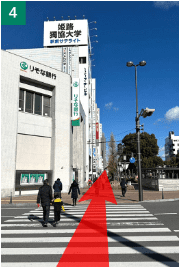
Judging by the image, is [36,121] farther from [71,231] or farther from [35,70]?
[71,231]

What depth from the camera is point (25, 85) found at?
2400 centimetres

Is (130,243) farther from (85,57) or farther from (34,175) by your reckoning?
(85,57)

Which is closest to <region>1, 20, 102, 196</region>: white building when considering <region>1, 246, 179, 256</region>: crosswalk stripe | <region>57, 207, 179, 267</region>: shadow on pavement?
<region>1, 246, 179, 256</region>: crosswalk stripe

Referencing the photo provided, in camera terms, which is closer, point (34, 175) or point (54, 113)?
point (34, 175)

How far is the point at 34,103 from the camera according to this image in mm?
25047

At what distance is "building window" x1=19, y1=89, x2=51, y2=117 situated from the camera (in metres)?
23.9

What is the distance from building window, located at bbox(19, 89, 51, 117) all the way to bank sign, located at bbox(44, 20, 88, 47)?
102 feet

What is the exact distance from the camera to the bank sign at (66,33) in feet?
172

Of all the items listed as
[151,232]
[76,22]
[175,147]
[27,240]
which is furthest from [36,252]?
[175,147]

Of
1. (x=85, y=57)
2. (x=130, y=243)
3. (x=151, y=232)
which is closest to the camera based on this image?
(x=130, y=243)

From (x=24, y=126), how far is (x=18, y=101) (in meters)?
2.68

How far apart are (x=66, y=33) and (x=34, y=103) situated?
117 feet
